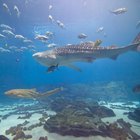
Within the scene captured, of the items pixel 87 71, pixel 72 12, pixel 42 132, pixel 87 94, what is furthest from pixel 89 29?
pixel 87 71

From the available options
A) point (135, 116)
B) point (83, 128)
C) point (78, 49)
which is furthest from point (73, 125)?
point (135, 116)

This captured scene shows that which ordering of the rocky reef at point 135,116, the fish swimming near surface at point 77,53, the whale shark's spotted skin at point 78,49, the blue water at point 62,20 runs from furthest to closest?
the blue water at point 62,20
the rocky reef at point 135,116
the whale shark's spotted skin at point 78,49
the fish swimming near surface at point 77,53

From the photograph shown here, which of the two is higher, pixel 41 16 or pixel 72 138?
pixel 41 16

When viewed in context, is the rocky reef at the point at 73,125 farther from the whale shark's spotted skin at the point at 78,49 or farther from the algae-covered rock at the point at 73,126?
the whale shark's spotted skin at the point at 78,49

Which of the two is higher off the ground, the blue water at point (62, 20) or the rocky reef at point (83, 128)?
the blue water at point (62, 20)

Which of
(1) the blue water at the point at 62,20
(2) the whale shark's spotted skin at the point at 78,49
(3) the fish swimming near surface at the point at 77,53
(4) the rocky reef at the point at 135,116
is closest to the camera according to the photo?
(3) the fish swimming near surface at the point at 77,53

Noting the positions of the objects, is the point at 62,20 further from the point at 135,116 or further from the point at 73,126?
the point at 73,126

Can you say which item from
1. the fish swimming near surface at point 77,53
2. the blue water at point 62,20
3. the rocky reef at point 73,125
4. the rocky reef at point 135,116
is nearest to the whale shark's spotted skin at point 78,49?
the fish swimming near surface at point 77,53

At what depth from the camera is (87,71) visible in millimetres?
184250

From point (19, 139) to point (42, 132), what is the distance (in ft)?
3.73

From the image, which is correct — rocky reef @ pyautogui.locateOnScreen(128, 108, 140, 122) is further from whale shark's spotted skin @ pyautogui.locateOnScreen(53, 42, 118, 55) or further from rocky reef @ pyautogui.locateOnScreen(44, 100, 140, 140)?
whale shark's spotted skin @ pyautogui.locateOnScreen(53, 42, 118, 55)

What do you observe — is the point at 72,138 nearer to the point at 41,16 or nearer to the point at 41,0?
the point at 41,0

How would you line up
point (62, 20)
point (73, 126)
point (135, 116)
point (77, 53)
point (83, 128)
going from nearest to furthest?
1. point (77, 53)
2. point (83, 128)
3. point (73, 126)
4. point (135, 116)
5. point (62, 20)

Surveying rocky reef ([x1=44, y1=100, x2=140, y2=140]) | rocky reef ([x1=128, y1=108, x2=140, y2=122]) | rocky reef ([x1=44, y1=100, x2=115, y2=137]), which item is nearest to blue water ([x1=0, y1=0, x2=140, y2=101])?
rocky reef ([x1=128, y1=108, x2=140, y2=122])
